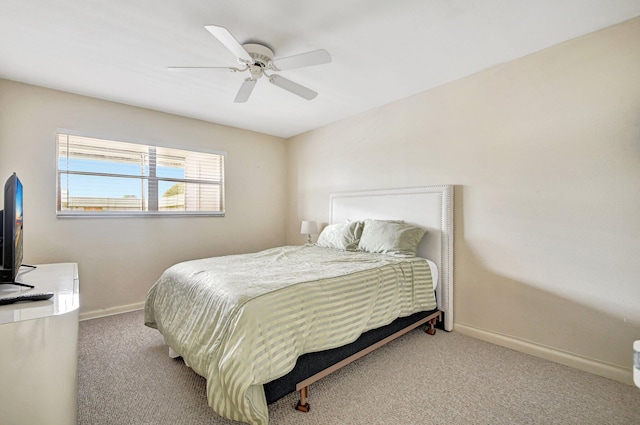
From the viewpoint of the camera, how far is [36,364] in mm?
956

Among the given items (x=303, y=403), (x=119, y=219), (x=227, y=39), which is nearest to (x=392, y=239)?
(x=303, y=403)

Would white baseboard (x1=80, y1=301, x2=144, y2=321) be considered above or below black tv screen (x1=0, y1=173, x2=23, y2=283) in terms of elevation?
below

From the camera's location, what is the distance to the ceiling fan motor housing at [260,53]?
2115 mm

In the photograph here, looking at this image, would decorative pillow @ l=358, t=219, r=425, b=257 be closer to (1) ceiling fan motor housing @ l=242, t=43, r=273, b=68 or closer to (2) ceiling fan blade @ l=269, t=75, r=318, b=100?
(2) ceiling fan blade @ l=269, t=75, r=318, b=100

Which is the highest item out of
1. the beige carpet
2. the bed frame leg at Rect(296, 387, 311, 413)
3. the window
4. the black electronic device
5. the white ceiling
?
the white ceiling

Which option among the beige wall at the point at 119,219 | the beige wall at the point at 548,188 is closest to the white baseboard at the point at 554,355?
the beige wall at the point at 548,188

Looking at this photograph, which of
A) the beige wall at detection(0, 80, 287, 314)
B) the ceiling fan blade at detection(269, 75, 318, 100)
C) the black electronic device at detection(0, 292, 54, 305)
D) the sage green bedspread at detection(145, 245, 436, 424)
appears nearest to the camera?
the black electronic device at detection(0, 292, 54, 305)

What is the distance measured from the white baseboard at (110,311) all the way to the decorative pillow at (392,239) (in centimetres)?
278

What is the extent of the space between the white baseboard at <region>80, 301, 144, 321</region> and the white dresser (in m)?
2.40

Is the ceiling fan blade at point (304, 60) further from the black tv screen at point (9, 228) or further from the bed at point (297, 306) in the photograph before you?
the black tv screen at point (9, 228)

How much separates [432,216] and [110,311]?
373 centimetres

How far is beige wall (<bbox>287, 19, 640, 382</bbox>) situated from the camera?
1.95m

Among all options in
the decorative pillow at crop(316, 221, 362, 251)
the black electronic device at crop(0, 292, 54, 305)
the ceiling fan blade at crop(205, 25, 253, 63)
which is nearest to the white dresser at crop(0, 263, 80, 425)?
the black electronic device at crop(0, 292, 54, 305)

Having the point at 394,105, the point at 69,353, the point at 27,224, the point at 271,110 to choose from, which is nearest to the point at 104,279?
the point at 27,224
